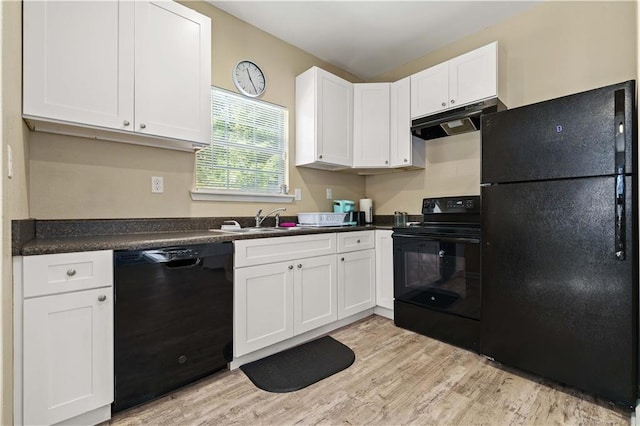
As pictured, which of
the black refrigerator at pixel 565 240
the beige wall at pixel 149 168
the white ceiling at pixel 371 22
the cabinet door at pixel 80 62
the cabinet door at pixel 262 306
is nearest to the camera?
the cabinet door at pixel 80 62

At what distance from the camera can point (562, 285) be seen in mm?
1742

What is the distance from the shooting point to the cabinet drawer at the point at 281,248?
1970 mm

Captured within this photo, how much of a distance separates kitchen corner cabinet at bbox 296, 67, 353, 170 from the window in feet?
0.64

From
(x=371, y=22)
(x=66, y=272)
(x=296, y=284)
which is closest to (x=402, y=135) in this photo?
(x=371, y=22)

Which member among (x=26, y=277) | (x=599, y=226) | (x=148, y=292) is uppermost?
(x=599, y=226)

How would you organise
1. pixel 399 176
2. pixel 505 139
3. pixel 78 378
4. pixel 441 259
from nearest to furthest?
pixel 78 378 < pixel 505 139 < pixel 441 259 < pixel 399 176

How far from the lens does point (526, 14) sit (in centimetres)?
255

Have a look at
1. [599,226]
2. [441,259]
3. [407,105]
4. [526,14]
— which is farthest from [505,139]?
[526,14]

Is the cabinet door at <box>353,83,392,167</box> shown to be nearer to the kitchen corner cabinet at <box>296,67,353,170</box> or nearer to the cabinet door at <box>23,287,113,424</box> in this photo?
the kitchen corner cabinet at <box>296,67,353,170</box>

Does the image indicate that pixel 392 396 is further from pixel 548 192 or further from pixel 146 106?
pixel 146 106

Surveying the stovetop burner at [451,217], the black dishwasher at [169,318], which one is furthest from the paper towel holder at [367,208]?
the black dishwasher at [169,318]

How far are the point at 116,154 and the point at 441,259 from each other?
98.3 inches

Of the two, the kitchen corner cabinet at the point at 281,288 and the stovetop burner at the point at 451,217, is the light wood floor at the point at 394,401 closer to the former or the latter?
the kitchen corner cabinet at the point at 281,288

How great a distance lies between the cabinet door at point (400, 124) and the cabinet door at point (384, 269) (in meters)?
0.80
